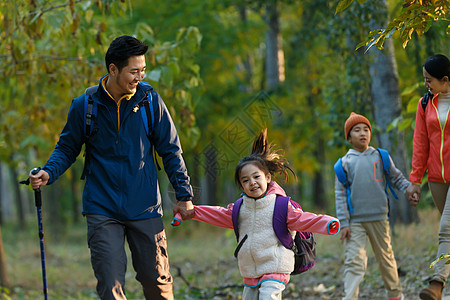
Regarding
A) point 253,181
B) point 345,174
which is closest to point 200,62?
point 345,174

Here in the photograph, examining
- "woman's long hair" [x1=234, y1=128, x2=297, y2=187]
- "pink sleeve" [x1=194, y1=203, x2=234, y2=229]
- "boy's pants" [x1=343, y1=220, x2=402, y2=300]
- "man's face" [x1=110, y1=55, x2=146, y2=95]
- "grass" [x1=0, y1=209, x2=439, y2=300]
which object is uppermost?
"man's face" [x1=110, y1=55, x2=146, y2=95]

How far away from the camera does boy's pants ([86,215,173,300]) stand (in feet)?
14.3

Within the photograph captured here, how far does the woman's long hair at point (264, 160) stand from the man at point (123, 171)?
56cm

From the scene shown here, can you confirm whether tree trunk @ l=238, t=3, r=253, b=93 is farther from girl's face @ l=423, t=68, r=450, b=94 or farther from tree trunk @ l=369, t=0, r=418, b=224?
girl's face @ l=423, t=68, r=450, b=94

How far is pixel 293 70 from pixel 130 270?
420 inches

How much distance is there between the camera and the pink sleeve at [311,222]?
4465 mm

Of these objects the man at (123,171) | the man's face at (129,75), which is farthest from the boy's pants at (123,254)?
the man's face at (129,75)

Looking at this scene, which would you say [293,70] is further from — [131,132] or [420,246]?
[131,132]

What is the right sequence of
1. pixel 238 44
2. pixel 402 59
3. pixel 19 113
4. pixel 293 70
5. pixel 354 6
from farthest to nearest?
pixel 293 70
pixel 238 44
pixel 402 59
pixel 19 113
pixel 354 6

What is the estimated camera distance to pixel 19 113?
1162 cm

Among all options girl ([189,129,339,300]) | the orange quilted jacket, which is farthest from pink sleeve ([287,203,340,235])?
the orange quilted jacket

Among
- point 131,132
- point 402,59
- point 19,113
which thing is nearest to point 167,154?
point 131,132

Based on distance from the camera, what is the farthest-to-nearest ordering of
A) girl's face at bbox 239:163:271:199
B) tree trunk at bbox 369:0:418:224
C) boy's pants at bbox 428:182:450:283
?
tree trunk at bbox 369:0:418:224, boy's pants at bbox 428:182:450:283, girl's face at bbox 239:163:271:199

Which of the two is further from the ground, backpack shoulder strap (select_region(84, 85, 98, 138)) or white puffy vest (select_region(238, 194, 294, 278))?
backpack shoulder strap (select_region(84, 85, 98, 138))
